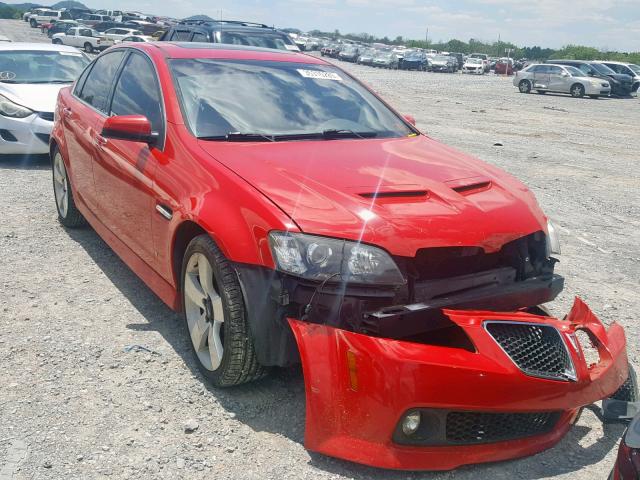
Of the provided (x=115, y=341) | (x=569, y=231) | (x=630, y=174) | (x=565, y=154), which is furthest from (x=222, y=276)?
(x=565, y=154)

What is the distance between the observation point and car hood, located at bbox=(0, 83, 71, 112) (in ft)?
28.2

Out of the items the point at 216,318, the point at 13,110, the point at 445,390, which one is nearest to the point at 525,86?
the point at 13,110

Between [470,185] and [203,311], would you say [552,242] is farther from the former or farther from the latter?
[203,311]

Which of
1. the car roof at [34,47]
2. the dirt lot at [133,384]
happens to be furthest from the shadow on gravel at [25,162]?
the car roof at [34,47]

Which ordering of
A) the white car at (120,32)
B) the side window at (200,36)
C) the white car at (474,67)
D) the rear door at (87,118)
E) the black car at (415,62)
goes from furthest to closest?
the white car at (474,67), the black car at (415,62), the white car at (120,32), the side window at (200,36), the rear door at (87,118)

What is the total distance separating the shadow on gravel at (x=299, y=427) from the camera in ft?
9.05

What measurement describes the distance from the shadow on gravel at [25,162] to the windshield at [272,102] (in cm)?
518

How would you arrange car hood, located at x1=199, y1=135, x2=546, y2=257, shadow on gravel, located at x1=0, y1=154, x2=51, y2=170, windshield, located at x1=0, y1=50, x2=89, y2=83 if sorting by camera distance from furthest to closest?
windshield, located at x1=0, y1=50, x2=89, y2=83
shadow on gravel, located at x1=0, y1=154, x2=51, y2=170
car hood, located at x1=199, y1=135, x2=546, y2=257

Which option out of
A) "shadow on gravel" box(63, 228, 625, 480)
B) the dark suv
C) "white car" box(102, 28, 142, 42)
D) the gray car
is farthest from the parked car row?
"shadow on gravel" box(63, 228, 625, 480)

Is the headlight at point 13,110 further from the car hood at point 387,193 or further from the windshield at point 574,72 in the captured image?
the windshield at point 574,72

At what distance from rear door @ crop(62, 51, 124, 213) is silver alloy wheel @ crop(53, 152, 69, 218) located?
1.16 ft

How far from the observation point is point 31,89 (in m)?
8.96

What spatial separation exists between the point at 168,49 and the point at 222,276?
202 centimetres

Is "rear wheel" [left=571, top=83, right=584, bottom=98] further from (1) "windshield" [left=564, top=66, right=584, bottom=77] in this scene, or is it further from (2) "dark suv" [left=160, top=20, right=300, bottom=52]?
(2) "dark suv" [left=160, top=20, right=300, bottom=52]
